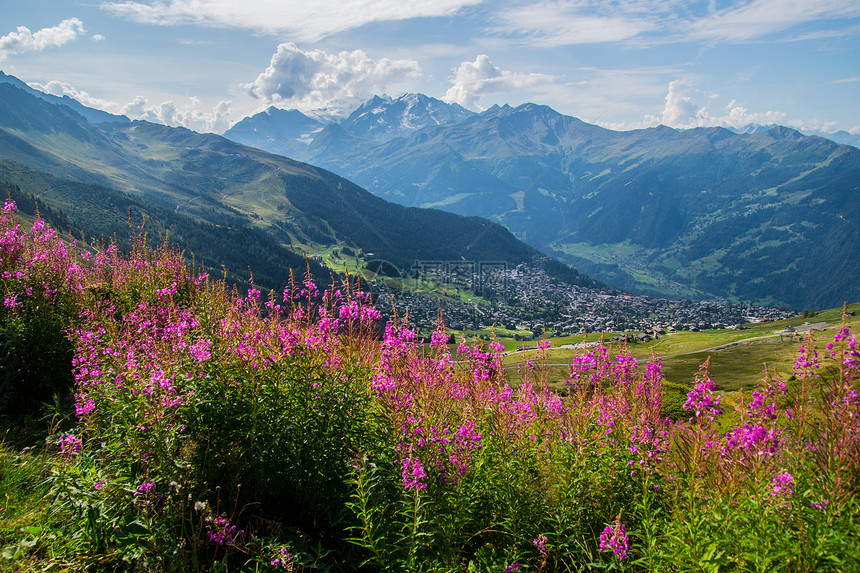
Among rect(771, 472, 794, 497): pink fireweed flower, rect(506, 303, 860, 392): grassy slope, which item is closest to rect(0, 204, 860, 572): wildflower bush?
rect(771, 472, 794, 497): pink fireweed flower

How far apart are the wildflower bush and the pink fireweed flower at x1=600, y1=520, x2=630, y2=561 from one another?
0.09 feet

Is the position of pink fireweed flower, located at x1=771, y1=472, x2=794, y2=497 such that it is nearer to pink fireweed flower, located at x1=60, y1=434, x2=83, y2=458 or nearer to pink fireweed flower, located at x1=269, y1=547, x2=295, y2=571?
pink fireweed flower, located at x1=269, y1=547, x2=295, y2=571

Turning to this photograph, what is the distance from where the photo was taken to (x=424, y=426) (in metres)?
4.95

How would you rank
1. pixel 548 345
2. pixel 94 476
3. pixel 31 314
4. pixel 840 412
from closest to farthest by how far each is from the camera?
pixel 840 412, pixel 94 476, pixel 548 345, pixel 31 314

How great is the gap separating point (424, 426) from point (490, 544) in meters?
1.58

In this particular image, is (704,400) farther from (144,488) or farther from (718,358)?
(718,358)

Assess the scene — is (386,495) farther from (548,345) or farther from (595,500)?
(548,345)

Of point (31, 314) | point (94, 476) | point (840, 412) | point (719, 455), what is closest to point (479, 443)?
point (719, 455)

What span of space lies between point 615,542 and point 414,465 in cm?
216

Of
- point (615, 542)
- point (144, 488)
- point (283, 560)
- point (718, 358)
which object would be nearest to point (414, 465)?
point (283, 560)

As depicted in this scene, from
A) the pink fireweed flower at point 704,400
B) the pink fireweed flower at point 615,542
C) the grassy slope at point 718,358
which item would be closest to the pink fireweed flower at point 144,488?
the pink fireweed flower at point 615,542

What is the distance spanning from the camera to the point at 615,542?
4363mm

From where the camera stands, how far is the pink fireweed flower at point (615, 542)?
4.31 meters

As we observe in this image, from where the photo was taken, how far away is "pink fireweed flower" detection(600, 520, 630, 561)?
4.31 m
